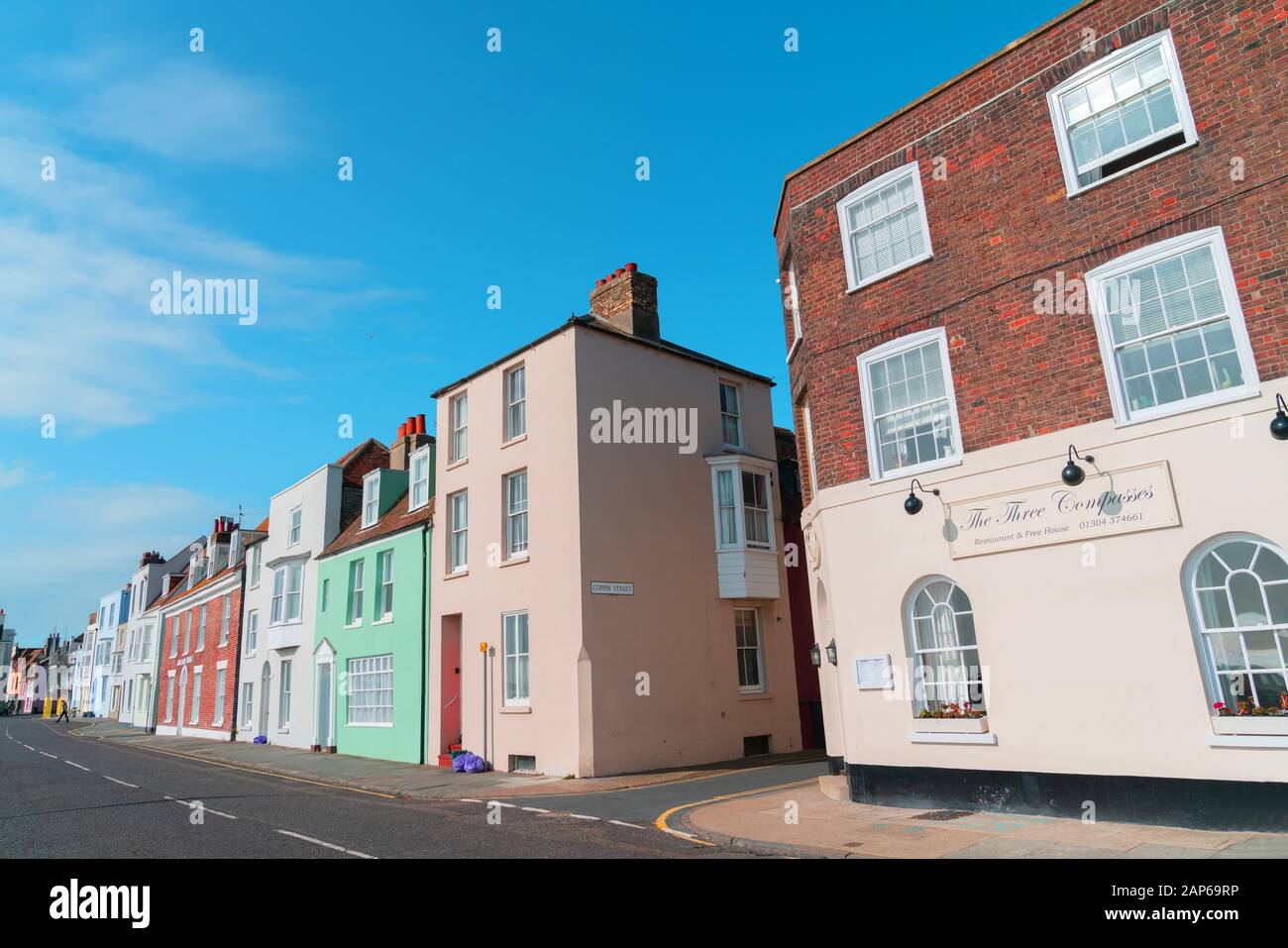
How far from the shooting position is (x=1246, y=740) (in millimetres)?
8047

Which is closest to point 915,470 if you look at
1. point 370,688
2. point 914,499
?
point 914,499

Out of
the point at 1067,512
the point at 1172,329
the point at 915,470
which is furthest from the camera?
the point at 915,470

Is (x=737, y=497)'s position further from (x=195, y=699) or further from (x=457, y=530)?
(x=195, y=699)

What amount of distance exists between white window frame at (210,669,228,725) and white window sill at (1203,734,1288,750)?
118 ft

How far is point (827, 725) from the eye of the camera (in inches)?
560

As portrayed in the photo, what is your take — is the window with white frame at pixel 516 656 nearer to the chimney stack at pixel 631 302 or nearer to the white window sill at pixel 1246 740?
the chimney stack at pixel 631 302

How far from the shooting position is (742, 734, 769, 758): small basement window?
19672 millimetres

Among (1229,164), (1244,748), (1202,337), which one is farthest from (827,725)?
(1229,164)

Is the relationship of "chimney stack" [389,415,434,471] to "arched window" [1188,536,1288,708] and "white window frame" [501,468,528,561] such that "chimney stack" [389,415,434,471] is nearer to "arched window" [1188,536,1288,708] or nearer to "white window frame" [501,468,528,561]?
"white window frame" [501,468,528,561]

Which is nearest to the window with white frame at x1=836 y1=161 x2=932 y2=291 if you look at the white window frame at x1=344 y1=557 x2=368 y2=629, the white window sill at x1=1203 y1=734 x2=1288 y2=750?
the white window sill at x1=1203 y1=734 x2=1288 y2=750

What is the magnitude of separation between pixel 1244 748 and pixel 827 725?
7018mm

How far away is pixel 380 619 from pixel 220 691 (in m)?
16.1

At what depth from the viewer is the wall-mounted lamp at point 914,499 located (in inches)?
437
